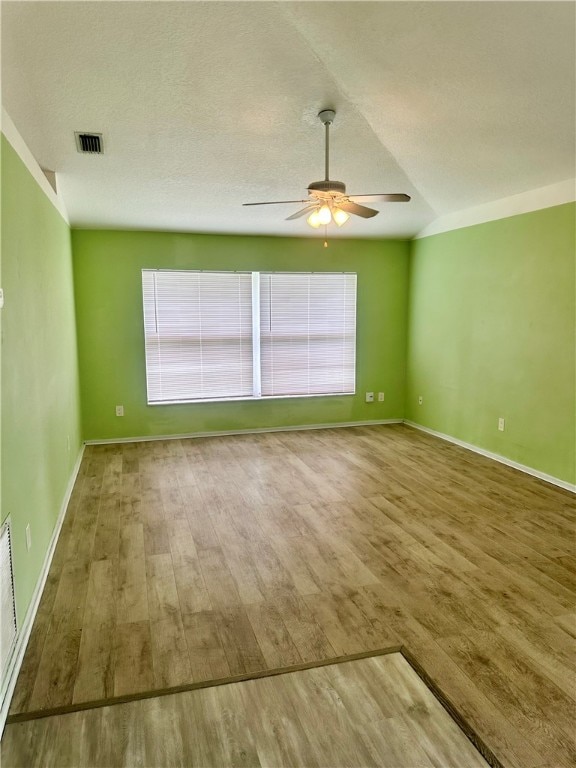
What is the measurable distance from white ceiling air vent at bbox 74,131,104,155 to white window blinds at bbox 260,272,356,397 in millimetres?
2567

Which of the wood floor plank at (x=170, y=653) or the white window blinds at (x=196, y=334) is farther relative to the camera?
the white window blinds at (x=196, y=334)

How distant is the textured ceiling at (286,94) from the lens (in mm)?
2262

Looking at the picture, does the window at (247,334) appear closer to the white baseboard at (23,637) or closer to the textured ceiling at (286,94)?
the textured ceiling at (286,94)

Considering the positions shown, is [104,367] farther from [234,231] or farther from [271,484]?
[271,484]

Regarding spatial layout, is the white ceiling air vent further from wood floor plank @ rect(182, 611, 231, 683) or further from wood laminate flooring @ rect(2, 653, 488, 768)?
wood laminate flooring @ rect(2, 653, 488, 768)

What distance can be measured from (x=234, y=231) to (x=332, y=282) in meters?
1.36

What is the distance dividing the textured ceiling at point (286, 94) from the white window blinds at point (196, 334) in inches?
49.3

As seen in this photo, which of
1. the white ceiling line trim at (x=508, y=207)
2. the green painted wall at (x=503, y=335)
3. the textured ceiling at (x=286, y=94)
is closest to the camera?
the textured ceiling at (x=286, y=94)

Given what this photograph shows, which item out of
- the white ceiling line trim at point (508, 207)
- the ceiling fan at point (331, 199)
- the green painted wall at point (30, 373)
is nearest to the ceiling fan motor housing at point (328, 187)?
the ceiling fan at point (331, 199)

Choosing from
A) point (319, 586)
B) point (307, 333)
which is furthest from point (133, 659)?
point (307, 333)

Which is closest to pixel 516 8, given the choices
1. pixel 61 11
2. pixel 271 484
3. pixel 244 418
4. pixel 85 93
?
pixel 61 11

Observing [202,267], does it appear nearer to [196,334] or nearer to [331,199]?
[196,334]

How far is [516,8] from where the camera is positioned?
2.17 m

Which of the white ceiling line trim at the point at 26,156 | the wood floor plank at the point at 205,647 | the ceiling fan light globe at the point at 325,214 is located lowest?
the wood floor plank at the point at 205,647
